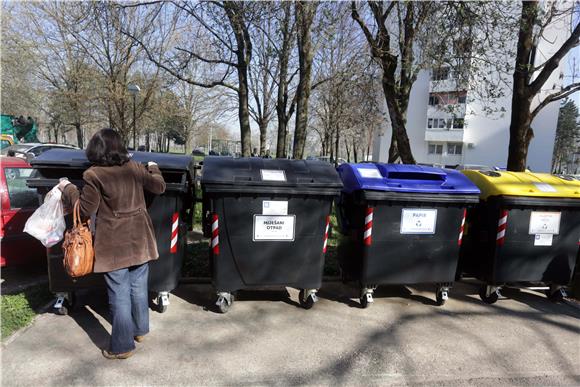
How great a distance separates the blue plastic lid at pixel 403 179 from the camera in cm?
398

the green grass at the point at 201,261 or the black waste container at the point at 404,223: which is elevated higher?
the black waste container at the point at 404,223

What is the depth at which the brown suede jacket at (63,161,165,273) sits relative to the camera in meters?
2.82

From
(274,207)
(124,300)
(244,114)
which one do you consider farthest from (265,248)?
(244,114)

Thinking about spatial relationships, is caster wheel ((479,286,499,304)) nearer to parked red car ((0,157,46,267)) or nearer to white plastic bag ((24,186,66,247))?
white plastic bag ((24,186,66,247))

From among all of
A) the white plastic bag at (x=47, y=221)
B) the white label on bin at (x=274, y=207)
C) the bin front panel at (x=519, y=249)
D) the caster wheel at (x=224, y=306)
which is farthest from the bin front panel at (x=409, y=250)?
the white plastic bag at (x=47, y=221)

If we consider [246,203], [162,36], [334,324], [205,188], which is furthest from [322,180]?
[162,36]

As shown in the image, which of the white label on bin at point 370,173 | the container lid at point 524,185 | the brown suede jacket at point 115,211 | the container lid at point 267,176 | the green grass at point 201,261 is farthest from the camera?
the green grass at point 201,261

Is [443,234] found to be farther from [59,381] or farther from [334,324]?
[59,381]

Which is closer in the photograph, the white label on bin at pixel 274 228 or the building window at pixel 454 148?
the white label on bin at pixel 274 228

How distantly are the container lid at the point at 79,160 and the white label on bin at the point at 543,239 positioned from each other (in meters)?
3.89

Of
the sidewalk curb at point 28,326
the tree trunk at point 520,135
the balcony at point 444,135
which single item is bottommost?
the sidewalk curb at point 28,326

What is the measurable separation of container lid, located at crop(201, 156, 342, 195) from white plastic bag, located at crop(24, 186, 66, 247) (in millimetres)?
1196

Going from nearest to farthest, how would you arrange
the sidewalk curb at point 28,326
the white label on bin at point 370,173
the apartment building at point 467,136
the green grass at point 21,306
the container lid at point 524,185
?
the sidewalk curb at point 28,326 → the green grass at point 21,306 → the white label on bin at point 370,173 → the container lid at point 524,185 → the apartment building at point 467,136

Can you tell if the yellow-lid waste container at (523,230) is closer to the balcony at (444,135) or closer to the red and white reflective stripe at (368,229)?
→ the red and white reflective stripe at (368,229)
